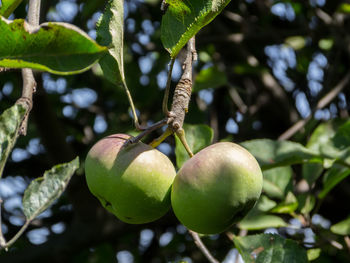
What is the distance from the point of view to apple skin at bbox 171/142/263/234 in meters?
0.80

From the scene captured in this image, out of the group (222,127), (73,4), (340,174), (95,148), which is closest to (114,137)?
(95,148)

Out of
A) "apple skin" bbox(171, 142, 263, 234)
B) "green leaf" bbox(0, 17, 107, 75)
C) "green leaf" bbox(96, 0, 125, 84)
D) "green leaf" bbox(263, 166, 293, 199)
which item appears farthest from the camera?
"green leaf" bbox(263, 166, 293, 199)

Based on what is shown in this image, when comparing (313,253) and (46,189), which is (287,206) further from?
(46,189)

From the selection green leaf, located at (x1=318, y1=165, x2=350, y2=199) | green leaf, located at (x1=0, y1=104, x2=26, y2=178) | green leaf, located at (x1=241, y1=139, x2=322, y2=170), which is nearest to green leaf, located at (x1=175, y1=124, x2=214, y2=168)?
green leaf, located at (x1=241, y1=139, x2=322, y2=170)

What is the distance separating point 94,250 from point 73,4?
1.30 m

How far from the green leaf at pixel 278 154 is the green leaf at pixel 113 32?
572mm

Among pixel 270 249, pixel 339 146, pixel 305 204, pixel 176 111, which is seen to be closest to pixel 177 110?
pixel 176 111

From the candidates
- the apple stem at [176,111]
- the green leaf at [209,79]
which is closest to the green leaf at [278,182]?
the green leaf at [209,79]

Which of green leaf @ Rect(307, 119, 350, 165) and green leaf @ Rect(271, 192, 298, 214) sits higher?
green leaf @ Rect(307, 119, 350, 165)

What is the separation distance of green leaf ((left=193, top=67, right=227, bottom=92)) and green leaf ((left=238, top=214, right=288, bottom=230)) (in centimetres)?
80

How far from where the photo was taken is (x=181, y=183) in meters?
0.83

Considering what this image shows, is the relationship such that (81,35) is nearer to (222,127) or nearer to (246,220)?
(246,220)

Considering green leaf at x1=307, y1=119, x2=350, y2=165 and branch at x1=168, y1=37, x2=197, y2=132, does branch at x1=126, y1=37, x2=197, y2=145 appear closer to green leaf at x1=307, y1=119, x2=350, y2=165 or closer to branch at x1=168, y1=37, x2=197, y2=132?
branch at x1=168, y1=37, x2=197, y2=132

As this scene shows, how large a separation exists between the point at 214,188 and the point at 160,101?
1793 mm
